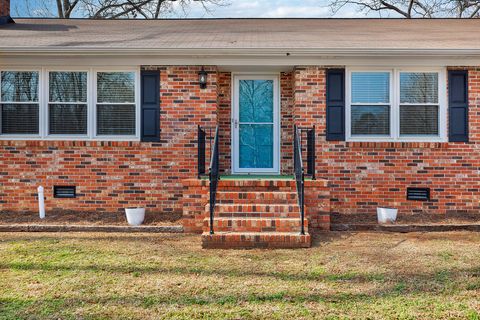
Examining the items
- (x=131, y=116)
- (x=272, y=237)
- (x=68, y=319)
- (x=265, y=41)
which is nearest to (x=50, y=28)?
(x=131, y=116)

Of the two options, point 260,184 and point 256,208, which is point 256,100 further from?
point 256,208

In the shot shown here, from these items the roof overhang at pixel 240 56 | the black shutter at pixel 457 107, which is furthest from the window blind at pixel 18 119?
the black shutter at pixel 457 107

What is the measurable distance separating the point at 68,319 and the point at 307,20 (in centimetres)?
1004

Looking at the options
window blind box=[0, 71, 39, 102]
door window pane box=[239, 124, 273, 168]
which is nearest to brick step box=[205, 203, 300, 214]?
door window pane box=[239, 124, 273, 168]

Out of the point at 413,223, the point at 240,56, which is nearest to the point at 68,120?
the point at 240,56

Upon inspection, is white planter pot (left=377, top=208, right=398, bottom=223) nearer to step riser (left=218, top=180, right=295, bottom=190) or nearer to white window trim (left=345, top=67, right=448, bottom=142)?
white window trim (left=345, top=67, right=448, bottom=142)

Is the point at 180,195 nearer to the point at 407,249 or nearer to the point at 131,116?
the point at 131,116

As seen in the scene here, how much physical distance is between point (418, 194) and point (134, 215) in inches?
197

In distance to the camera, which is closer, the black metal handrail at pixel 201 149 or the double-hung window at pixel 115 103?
the black metal handrail at pixel 201 149

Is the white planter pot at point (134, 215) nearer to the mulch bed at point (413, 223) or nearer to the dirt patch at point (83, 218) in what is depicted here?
the dirt patch at point (83, 218)

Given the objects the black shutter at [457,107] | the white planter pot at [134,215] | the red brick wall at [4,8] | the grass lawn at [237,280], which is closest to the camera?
the grass lawn at [237,280]

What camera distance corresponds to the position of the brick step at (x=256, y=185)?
673cm

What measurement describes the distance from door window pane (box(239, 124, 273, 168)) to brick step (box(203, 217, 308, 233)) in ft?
8.69

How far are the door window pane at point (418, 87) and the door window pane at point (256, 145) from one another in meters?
2.56
